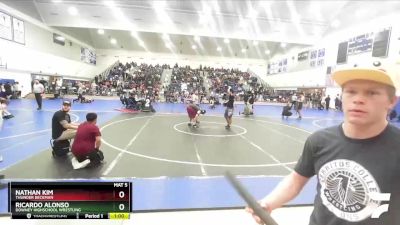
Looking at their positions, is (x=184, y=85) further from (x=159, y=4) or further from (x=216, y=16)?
(x=159, y=4)

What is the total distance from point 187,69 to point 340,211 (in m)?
39.4

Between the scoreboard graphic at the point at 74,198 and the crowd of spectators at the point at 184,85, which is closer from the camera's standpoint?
the scoreboard graphic at the point at 74,198

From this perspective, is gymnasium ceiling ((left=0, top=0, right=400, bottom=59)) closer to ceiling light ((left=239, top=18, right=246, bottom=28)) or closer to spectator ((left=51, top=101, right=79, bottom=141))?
ceiling light ((left=239, top=18, right=246, bottom=28))

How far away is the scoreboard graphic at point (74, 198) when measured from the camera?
2678 millimetres

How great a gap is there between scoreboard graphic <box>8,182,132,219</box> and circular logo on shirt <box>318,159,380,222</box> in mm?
1881

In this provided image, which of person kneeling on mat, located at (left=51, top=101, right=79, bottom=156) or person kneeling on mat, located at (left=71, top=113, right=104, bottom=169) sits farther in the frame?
person kneeling on mat, located at (left=51, top=101, right=79, bottom=156)

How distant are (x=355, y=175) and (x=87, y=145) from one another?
5.85 meters

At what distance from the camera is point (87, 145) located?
6.20 m

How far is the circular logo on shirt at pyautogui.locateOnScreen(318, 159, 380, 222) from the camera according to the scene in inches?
54.5

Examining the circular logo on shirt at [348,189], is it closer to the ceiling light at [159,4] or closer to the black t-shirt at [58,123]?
the black t-shirt at [58,123]

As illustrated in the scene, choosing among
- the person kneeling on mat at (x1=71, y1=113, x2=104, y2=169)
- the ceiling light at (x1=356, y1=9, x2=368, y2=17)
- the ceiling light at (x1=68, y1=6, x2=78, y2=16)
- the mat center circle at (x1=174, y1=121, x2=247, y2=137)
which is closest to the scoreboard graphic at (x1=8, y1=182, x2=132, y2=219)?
the person kneeling on mat at (x1=71, y1=113, x2=104, y2=169)

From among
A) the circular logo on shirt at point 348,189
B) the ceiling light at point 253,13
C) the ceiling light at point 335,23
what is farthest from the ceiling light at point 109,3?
the circular logo on shirt at point 348,189

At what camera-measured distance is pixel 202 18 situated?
25.9m

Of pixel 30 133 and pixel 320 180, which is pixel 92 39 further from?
pixel 320 180
